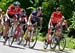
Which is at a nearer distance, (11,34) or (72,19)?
(11,34)

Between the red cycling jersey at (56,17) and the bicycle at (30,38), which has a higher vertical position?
the red cycling jersey at (56,17)

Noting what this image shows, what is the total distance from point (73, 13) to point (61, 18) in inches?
354

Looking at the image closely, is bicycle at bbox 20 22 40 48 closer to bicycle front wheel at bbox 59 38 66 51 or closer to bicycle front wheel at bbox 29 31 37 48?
bicycle front wheel at bbox 29 31 37 48

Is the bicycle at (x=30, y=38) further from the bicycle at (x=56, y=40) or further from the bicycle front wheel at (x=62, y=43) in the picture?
the bicycle front wheel at (x=62, y=43)

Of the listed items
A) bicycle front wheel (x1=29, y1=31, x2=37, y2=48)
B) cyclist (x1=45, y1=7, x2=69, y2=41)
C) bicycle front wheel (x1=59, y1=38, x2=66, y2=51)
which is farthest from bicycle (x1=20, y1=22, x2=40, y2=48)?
bicycle front wheel (x1=59, y1=38, x2=66, y2=51)

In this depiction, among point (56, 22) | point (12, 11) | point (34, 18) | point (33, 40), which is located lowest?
point (33, 40)

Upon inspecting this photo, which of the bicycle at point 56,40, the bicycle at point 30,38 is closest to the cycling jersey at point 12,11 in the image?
the bicycle at point 30,38

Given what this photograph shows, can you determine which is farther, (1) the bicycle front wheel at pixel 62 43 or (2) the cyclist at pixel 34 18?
(1) the bicycle front wheel at pixel 62 43

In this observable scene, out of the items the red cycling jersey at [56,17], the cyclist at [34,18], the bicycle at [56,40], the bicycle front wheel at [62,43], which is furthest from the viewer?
the bicycle front wheel at [62,43]

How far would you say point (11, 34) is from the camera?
61.9ft

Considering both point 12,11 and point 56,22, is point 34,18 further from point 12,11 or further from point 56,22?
point 12,11

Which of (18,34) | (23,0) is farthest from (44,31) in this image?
(18,34)

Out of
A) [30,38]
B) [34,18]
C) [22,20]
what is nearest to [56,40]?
[30,38]

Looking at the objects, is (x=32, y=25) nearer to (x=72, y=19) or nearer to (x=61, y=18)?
(x=61, y=18)
